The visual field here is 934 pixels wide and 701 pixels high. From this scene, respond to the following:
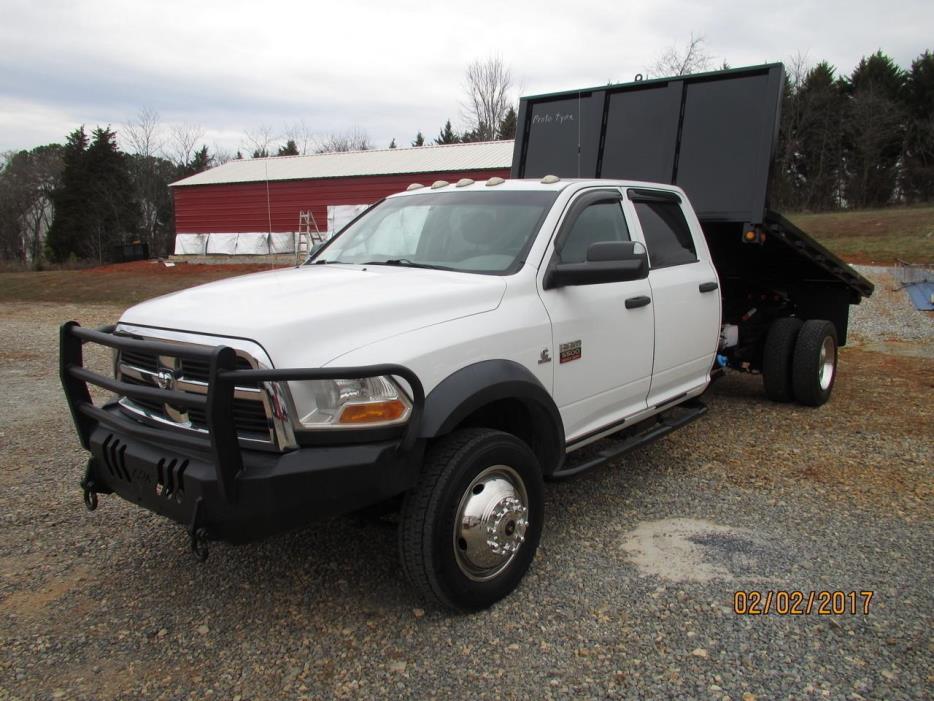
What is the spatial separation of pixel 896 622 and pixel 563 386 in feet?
5.70

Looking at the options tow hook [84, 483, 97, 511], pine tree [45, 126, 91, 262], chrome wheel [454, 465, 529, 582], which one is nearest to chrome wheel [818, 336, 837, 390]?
chrome wheel [454, 465, 529, 582]

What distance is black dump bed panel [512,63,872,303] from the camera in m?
6.02

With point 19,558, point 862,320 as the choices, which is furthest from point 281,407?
point 862,320

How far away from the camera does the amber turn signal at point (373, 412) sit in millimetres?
2738

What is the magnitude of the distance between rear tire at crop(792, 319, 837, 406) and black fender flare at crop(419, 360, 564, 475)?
3730 millimetres

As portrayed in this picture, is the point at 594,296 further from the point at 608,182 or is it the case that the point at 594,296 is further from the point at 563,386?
the point at 608,182

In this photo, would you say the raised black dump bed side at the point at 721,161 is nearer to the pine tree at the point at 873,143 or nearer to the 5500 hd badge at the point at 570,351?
the 5500 hd badge at the point at 570,351

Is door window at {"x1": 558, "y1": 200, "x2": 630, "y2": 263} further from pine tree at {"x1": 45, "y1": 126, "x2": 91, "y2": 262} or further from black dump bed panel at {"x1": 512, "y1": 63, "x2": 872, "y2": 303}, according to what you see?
pine tree at {"x1": 45, "y1": 126, "x2": 91, "y2": 262}

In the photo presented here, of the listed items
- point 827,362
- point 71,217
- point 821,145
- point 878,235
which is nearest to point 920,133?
point 821,145

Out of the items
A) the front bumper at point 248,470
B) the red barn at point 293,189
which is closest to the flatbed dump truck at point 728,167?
the front bumper at point 248,470

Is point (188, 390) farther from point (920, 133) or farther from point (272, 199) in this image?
point (920, 133)

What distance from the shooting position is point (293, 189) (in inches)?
1227

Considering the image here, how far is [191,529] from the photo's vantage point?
8.70ft

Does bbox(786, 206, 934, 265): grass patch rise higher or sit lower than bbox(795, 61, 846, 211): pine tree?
lower
